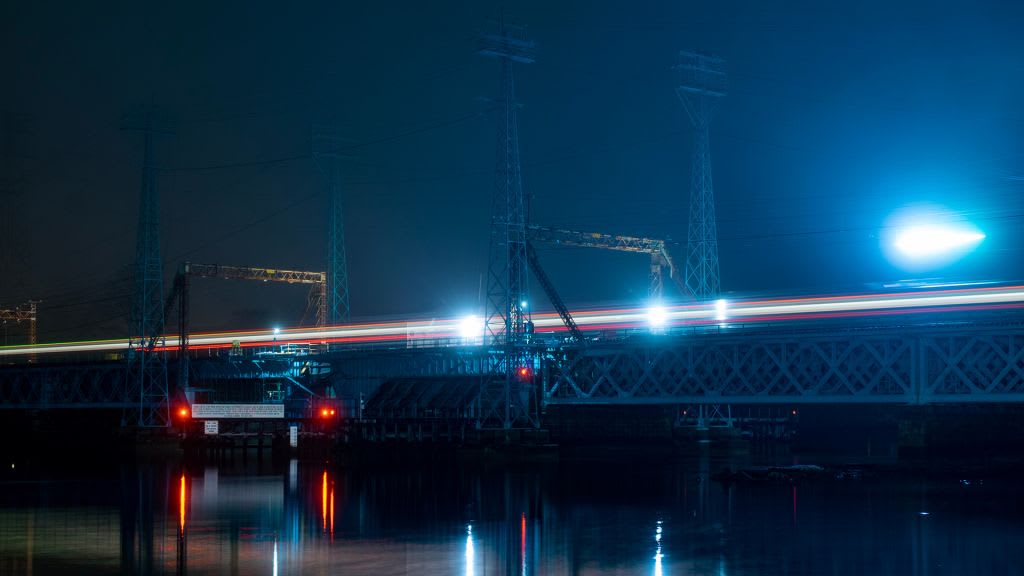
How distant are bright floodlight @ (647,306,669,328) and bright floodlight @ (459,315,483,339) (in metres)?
16.9

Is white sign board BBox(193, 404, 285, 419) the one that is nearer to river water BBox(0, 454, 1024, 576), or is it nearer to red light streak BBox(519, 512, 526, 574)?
river water BBox(0, 454, 1024, 576)

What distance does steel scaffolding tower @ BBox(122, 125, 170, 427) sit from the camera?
91.9 metres

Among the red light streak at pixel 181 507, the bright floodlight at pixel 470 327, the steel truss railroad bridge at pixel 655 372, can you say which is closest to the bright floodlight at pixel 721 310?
the steel truss railroad bridge at pixel 655 372

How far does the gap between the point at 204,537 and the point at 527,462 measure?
4006 centimetres

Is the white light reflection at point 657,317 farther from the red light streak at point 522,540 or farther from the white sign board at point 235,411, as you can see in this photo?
the red light streak at point 522,540

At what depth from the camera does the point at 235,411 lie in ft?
309

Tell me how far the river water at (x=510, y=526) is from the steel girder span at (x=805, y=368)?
686 centimetres

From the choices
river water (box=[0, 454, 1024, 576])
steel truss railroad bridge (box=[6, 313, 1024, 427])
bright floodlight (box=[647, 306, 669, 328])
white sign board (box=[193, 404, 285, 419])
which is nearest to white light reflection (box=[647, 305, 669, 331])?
bright floodlight (box=[647, 306, 669, 328])

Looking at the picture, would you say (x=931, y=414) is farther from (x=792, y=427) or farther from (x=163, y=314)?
(x=163, y=314)

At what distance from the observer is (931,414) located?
82.3m

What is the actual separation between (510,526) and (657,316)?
46.5 metres

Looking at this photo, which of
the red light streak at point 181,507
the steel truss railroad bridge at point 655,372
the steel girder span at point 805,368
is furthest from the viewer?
the steel truss railroad bridge at point 655,372

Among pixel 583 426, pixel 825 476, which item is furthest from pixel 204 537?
pixel 583 426

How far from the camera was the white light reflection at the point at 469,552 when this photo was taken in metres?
31.3
